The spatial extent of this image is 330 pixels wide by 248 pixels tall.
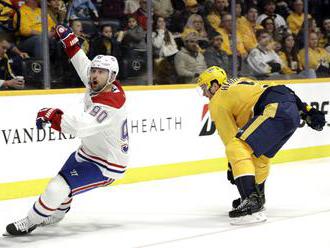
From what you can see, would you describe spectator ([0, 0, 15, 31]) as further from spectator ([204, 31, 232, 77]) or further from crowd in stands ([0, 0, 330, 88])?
spectator ([204, 31, 232, 77])

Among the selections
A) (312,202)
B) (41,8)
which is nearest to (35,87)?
(41,8)

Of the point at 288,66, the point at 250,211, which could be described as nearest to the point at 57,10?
the point at 250,211

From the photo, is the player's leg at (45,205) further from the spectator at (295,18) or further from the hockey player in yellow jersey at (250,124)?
the spectator at (295,18)

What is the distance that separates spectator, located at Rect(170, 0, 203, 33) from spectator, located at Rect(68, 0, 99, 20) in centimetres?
107

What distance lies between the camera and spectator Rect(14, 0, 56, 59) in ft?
23.1

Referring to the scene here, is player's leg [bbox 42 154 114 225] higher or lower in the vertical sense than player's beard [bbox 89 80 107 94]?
lower

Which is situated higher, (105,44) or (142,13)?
(142,13)

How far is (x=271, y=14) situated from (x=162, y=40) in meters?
2.07

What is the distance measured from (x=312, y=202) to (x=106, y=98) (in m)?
2.15

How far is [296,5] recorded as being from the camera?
32.4 feet

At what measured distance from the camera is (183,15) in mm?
8602

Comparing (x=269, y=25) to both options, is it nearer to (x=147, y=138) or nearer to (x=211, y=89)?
(x=147, y=138)

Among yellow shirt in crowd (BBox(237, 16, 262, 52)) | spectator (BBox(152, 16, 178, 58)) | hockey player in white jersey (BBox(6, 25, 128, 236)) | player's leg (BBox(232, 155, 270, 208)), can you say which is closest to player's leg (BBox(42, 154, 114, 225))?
hockey player in white jersey (BBox(6, 25, 128, 236))

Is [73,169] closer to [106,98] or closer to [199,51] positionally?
[106,98]
